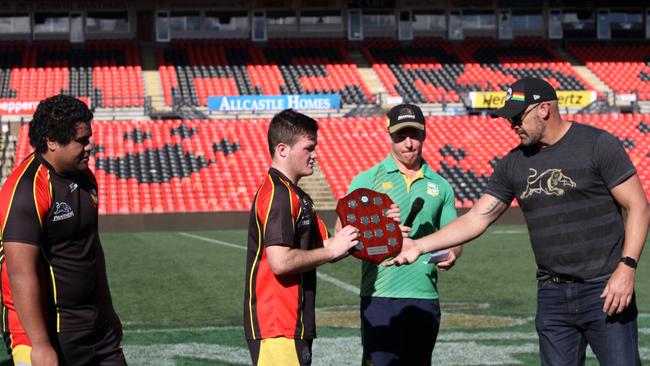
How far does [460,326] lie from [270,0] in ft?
119

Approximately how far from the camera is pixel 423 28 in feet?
153

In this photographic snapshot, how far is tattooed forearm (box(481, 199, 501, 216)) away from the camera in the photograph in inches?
220

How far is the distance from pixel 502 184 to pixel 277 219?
5.12 ft

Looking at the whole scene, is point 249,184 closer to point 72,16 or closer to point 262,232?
point 72,16

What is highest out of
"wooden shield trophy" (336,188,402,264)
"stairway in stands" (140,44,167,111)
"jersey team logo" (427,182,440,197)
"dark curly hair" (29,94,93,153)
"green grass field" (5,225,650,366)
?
"stairway in stands" (140,44,167,111)

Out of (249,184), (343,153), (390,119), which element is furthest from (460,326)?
(343,153)

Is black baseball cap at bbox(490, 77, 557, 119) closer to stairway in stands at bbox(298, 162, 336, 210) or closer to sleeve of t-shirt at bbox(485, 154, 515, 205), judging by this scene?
sleeve of t-shirt at bbox(485, 154, 515, 205)

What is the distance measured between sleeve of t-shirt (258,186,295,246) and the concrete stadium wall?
2336 centimetres

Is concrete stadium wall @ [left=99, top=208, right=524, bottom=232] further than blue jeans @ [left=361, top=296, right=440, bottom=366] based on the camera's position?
Yes

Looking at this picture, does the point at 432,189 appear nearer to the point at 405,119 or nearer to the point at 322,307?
the point at 405,119

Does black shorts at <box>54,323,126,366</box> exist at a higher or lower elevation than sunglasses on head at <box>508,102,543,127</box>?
lower

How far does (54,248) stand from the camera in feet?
14.8

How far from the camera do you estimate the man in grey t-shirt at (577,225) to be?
4.92 metres

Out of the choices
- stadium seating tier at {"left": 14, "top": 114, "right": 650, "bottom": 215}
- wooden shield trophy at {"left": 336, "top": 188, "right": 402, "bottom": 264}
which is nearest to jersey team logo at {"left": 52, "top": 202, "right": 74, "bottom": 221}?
wooden shield trophy at {"left": 336, "top": 188, "right": 402, "bottom": 264}
